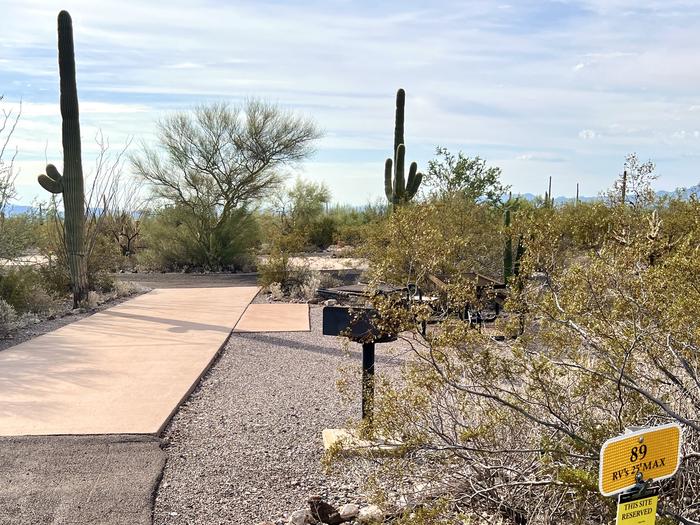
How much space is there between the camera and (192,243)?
23.4 metres

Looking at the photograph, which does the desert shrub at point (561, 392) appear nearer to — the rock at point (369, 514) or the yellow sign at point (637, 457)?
the rock at point (369, 514)

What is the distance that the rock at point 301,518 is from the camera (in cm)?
426

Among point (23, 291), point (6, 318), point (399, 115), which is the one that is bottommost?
point (6, 318)

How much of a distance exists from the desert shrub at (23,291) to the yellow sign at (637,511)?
11595 millimetres

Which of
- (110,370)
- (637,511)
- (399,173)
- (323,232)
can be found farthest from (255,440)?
(323,232)

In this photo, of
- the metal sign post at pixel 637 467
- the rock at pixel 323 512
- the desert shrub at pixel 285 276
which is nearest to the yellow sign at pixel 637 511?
the metal sign post at pixel 637 467

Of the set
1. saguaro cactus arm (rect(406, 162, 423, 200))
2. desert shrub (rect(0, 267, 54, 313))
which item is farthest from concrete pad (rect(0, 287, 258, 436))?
saguaro cactus arm (rect(406, 162, 423, 200))

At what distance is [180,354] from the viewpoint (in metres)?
9.45

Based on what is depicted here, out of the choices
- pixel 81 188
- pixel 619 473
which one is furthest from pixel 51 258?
pixel 619 473

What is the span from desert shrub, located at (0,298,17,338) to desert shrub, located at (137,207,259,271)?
39.1 feet

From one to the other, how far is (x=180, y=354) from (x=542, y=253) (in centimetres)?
655

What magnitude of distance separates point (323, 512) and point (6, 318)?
27.6 ft

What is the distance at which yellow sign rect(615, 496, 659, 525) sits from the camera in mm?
2289

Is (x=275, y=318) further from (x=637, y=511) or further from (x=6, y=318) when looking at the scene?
(x=637, y=511)
